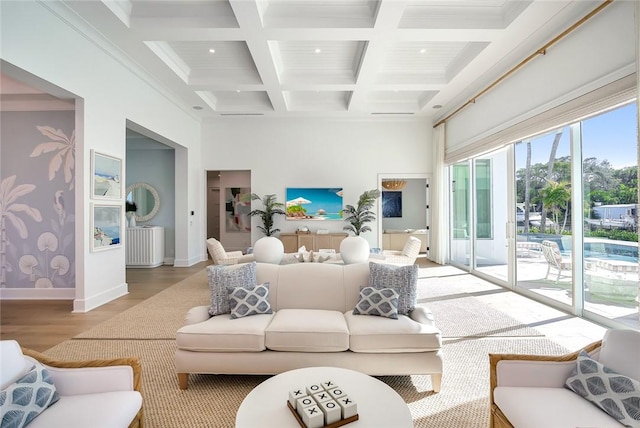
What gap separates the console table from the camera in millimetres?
7770

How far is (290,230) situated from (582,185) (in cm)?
590

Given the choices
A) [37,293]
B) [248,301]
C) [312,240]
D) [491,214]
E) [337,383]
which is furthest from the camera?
[312,240]

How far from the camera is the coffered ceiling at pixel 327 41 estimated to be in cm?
382

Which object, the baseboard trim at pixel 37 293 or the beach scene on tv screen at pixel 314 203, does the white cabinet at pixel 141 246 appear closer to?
the baseboard trim at pixel 37 293

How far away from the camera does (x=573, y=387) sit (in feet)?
5.06

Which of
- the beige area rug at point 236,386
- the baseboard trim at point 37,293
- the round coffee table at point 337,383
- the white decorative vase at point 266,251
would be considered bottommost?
the beige area rug at point 236,386

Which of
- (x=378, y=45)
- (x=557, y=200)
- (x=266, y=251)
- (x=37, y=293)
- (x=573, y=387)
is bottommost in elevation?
(x=37, y=293)

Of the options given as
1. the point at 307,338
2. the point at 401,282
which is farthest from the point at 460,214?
the point at 307,338

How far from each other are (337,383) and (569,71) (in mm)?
4397

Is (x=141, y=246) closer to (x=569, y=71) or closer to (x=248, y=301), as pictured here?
(x=248, y=301)

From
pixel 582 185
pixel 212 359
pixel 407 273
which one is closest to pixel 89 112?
pixel 212 359

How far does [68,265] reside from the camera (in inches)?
184

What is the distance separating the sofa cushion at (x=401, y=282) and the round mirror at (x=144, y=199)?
6.75 metres

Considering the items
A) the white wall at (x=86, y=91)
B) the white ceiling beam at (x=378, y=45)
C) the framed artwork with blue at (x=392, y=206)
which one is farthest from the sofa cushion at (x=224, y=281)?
the framed artwork with blue at (x=392, y=206)
